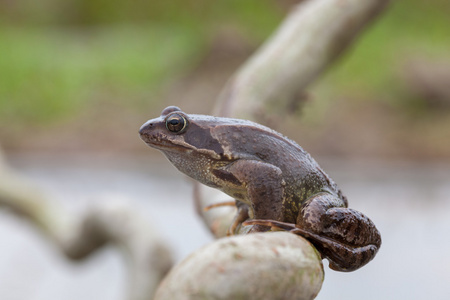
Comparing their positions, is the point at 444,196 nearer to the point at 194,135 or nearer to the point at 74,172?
the point at 74,172

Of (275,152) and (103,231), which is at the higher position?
(103,231)


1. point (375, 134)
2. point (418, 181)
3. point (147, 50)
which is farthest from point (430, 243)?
point (147, 50)

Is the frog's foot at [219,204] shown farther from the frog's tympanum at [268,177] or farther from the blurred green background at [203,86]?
the blurred green background at [203,86]

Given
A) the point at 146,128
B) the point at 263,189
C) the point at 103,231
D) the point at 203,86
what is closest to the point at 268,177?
the point at 263,189

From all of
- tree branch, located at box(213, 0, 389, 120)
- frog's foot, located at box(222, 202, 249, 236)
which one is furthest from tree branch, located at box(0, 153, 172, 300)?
frog's foot, located at box(222, 202, 249, 236)

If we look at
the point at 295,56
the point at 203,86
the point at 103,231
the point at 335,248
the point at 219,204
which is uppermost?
the point at 203,86

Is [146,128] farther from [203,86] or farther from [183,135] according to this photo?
[203,86]

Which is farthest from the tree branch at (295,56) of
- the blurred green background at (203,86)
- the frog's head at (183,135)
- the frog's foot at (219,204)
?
the blurred green background at (203,86)
